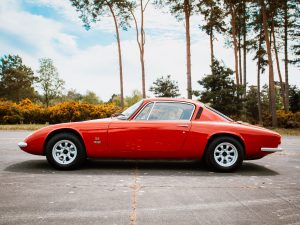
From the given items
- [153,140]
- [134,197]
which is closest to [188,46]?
[153,140]

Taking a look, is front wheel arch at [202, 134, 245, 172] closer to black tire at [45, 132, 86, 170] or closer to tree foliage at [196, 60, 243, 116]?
black tire at [45, 132, 86, 170]

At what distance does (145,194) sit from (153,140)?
5.95ft

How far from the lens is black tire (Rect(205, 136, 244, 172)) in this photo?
646 cm

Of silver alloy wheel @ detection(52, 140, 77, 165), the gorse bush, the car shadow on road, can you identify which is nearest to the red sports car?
silver alloy wheel @ detection(52, 140, 77, 165)

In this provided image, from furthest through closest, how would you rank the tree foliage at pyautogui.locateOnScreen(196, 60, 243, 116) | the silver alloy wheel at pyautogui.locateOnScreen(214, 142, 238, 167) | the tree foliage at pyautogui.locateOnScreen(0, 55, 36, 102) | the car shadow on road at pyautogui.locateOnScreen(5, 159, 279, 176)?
the tree foliage at pyautogui.locateOnScreen(0, 55, 36, 102)
the tree foliage at pyautogui.locateOnScreen(196, 60, 243, 116)
the silver alloy wheel at pyautogui.locateOnScreen(214, 142, 238, 167)
the car shadow on road at pyautogui.locateOnScreen(5, 159, 279, 176)

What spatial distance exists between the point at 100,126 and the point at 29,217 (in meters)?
2.96

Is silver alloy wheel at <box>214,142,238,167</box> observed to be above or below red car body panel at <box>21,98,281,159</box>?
below

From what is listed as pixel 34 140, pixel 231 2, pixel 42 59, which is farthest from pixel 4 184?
pixel 42 59

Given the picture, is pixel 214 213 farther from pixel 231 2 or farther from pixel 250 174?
pixel 231 2

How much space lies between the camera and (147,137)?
20.8 feet

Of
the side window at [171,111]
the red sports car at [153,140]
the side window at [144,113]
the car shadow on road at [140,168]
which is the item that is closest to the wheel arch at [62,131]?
the red sports car at [153,140]

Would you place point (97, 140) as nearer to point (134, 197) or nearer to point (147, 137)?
point (147, 137)

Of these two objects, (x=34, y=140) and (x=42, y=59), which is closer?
(x=34, y=140)

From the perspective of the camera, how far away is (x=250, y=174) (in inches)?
255
